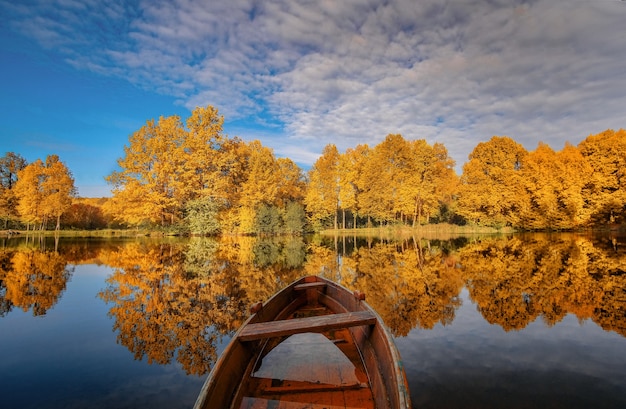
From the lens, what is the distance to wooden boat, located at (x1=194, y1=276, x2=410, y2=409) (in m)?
2.91

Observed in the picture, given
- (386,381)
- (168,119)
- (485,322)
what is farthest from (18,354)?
(168,119)

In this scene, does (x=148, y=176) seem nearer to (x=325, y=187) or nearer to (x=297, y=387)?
(x=325, y=187)

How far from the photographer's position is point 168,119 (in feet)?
115

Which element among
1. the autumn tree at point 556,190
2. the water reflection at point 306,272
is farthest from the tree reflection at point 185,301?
the autumn tree at point 556,190

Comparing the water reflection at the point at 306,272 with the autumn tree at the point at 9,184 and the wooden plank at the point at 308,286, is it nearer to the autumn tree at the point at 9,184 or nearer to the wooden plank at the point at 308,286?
the wooden plank at the point at 308,286

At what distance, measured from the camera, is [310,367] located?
3912 millimetres

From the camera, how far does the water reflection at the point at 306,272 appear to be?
639cm

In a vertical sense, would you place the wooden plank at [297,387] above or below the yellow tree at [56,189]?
below

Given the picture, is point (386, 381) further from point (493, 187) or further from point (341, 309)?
point (493, 187)

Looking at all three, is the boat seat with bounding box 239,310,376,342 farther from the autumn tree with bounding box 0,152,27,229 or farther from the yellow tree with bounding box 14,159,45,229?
the autumn tree with bounding box 0,152,27,229

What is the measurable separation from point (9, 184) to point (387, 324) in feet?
183

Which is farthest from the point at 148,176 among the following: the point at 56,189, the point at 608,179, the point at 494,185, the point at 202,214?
the point at 608,179

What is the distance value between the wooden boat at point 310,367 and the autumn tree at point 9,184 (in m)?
50.8

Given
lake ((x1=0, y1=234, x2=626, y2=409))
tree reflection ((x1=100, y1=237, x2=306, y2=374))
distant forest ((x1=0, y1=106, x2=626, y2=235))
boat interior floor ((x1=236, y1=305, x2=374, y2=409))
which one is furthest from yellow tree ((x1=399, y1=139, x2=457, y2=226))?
boat interior floor ((x1=236, y1=305, x2=374, y2=409))
